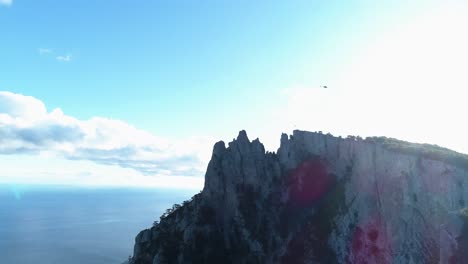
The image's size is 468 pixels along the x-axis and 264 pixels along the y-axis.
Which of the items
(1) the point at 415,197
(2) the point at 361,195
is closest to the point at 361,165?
(2) the point at 361,195

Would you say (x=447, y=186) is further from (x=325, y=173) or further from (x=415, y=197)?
(x=325, y=173)

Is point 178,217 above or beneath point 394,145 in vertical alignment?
beneath

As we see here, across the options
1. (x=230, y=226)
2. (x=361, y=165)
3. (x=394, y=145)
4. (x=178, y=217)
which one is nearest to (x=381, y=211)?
(x=361, y=165)

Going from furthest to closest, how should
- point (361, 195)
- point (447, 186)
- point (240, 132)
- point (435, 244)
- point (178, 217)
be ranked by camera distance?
point (240, 132) < point (178, 217) < point (361, 195) < point (447, 186) < point (435, 244)

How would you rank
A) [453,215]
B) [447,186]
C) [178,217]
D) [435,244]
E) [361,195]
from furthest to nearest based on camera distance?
1. [178,217]
2. [361,195]
3. [447,186]
4. [435,244]
5. [453,215]

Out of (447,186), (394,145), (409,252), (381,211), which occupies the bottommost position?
(409,252)

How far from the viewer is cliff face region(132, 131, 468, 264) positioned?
7888 cm

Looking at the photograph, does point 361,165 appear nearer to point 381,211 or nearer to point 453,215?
point 381,211

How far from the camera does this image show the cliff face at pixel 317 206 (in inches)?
3105

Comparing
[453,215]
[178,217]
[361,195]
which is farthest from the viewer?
[178,217]

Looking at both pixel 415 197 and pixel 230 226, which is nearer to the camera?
pixel 415 197

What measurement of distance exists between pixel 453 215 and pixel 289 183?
3815cm

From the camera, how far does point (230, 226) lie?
90.1 m

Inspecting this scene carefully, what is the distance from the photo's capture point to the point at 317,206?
304ft
